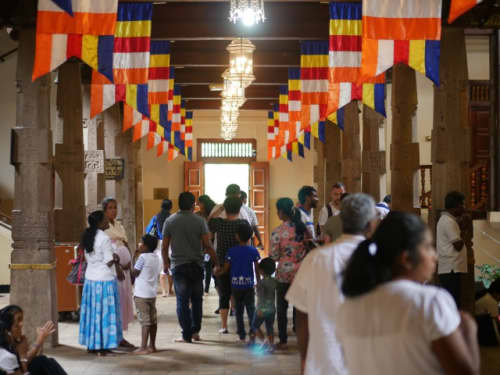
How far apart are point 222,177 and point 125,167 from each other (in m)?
11.2

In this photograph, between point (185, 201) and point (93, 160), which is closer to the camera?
point (185, 201)

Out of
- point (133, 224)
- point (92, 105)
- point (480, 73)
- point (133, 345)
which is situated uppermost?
point (480, 73)

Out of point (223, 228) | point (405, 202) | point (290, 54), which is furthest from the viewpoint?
point (290, 54)

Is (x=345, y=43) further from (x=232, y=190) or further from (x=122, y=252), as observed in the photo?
(x=122, y=252)

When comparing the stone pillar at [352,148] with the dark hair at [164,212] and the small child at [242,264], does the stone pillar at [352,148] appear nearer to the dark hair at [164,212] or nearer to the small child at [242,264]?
the dark hair at [164,212]

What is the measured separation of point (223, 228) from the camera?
9039mm

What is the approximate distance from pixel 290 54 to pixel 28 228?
885cm

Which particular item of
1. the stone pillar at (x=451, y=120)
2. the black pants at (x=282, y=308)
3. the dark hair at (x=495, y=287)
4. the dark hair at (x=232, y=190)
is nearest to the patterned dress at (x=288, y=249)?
the black pants at (x=282, y=308)

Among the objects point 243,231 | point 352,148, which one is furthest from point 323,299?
point 352,148

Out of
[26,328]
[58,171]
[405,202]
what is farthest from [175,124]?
[26,328]

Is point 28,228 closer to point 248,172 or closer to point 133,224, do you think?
point 133,224

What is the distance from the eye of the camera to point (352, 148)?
1371cm

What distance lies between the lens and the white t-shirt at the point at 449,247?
802 centimetres

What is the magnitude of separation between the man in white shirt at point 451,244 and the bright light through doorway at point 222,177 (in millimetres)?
18932
